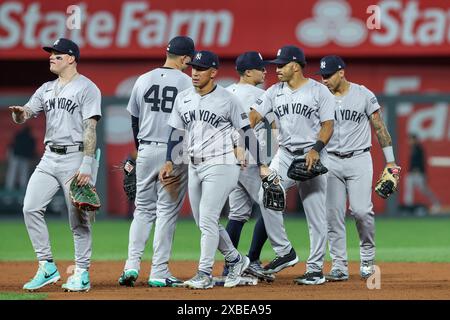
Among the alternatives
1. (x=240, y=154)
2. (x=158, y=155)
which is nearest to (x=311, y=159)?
(x=240, y=154)

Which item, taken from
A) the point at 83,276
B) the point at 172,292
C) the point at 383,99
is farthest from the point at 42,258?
the point at 383,99

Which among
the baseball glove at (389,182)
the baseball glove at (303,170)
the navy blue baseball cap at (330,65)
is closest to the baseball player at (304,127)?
the baseball glove at (303,170)

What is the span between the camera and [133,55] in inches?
806

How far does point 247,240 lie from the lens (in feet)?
47.7

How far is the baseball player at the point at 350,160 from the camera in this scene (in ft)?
31.7

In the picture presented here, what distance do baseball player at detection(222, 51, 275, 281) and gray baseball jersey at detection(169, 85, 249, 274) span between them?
743mm

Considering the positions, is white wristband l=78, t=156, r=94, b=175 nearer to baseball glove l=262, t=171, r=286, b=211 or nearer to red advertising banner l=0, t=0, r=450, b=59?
baseball glove l=262, t=171, r=286, b=211

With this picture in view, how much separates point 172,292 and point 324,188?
5.74 feet

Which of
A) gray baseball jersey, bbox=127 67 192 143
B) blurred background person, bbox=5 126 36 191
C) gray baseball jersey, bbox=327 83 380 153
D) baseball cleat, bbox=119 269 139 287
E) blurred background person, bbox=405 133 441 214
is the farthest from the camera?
blurred background person, bbox=5 126 36 191

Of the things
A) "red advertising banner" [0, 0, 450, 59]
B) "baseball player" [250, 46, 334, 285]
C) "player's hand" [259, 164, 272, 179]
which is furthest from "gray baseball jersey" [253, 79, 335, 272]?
"red advertising banner" [0, 0, 450, 59]

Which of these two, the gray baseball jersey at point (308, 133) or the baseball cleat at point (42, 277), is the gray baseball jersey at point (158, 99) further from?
the baseball cleat at point (42, 277)

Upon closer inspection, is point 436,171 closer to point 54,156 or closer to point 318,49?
point 318,49

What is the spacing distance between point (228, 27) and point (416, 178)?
185 inches

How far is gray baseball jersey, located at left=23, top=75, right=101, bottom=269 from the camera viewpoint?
28.0 feet
